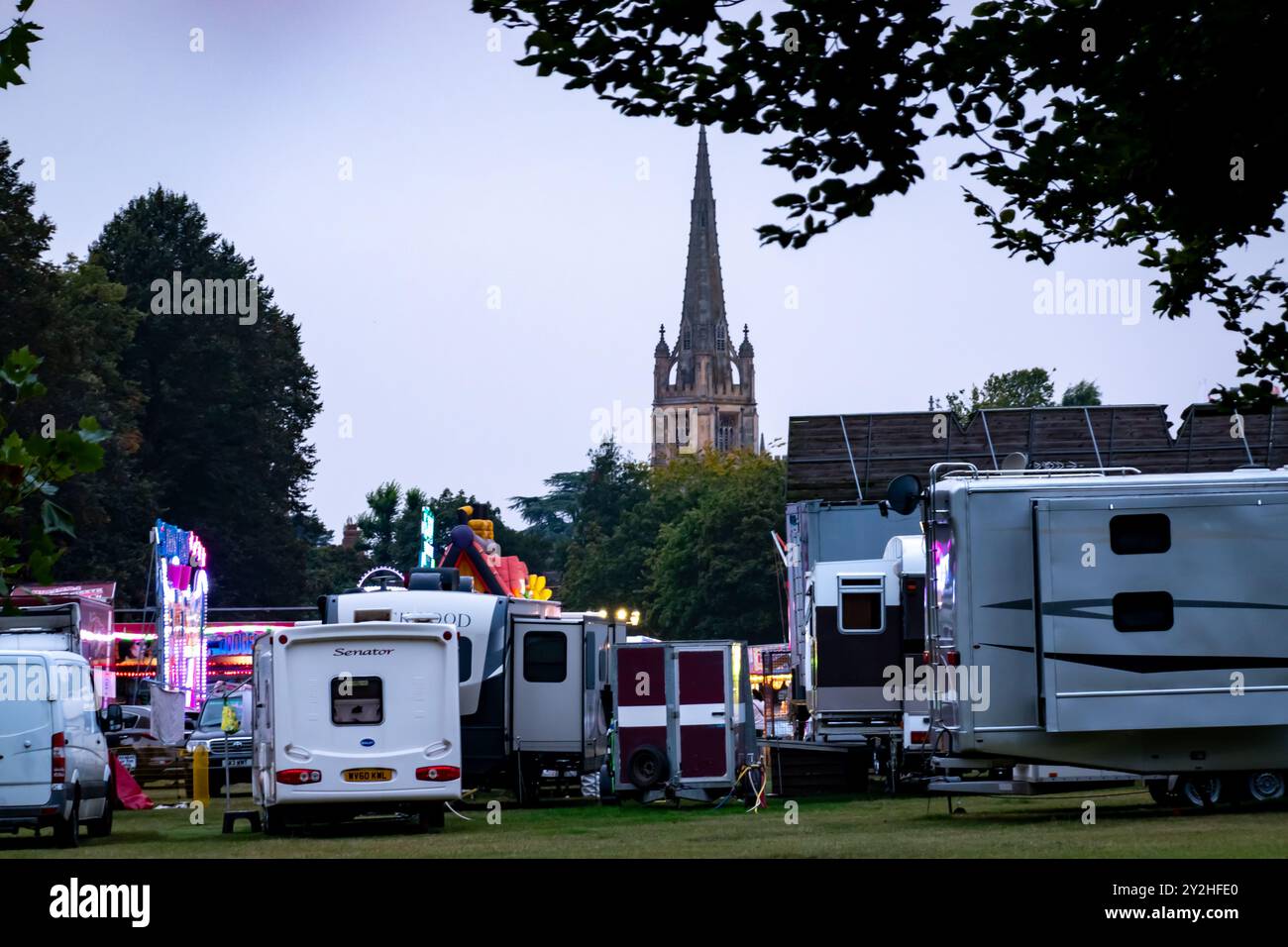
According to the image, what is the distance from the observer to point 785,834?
68.4 feet

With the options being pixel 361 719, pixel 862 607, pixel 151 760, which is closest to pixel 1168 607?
pixel 361 719

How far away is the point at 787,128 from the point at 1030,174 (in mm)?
2589

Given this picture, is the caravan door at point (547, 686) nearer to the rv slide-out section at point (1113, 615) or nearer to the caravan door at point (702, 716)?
the caravan door at point (702, 716)

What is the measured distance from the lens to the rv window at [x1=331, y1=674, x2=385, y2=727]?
23125 millimetres

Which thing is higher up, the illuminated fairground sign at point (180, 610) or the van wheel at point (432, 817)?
the illuminated fairground sign at point (180, 610)

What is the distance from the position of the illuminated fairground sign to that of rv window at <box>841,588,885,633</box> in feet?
75.9

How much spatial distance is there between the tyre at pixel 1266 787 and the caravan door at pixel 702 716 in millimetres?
8110

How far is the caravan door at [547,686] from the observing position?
31847mm

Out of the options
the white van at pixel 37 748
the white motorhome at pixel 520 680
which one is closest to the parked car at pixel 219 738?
the white motorhome at pixel 520 680

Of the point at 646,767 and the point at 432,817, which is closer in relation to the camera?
the point at 432,817

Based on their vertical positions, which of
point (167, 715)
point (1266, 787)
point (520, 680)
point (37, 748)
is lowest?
point (1266, 787)

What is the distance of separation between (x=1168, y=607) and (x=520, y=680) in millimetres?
13602

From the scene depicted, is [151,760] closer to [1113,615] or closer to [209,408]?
[1113,615]

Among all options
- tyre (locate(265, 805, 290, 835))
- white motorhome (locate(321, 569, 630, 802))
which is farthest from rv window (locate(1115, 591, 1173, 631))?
white motorhome (locate(321, 569, 630, 802))
